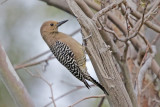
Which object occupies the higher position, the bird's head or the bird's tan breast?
the bird's head

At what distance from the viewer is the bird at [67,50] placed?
4.32 m

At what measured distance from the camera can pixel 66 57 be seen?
4.51 meters

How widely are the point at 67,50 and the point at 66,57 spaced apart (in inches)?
4.9

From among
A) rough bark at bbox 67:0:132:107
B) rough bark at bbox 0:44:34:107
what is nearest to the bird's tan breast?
rough bark at bbox 0:44:34:107

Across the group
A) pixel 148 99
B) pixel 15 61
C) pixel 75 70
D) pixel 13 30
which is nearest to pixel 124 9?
pixel 75 70

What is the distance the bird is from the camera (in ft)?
14.2

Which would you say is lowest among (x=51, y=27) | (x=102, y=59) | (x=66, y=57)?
(x=102, y=59)

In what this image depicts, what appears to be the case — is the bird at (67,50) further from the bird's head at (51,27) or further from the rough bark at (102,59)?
the rough bark at (102,59)

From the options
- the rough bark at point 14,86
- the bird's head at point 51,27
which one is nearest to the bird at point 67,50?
the bird's head at point 51,27

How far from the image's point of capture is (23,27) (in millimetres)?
7461

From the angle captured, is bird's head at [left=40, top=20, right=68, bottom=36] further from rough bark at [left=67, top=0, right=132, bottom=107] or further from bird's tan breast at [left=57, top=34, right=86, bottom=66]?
rough bark at [left=67, top=0, right=132, bottom=107]

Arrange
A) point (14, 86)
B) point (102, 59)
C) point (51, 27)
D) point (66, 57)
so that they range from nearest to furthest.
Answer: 1. point (102, 59)
2. point (14, 86)
3. point (66, 57)
4. point (51, 27)

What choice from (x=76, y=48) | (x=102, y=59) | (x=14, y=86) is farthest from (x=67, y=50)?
(x=102, y=59)

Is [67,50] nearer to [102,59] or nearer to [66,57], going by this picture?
[66,57]
